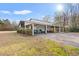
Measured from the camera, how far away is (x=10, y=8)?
2.30 m

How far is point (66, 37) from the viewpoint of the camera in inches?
91.4

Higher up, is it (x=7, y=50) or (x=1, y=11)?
(x=1, y=11)

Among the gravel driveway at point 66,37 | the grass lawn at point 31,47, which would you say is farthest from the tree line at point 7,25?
the gravel driveway at point 66,37

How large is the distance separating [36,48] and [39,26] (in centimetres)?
25

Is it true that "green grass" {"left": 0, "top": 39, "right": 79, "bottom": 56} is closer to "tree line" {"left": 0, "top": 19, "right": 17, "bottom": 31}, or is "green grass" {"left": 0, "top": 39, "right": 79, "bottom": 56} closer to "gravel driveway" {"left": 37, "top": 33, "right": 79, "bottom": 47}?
"gravel driveway" {"left": 37, "top": 33, "right": 79, "bottom": 47}

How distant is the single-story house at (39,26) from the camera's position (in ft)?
7.60

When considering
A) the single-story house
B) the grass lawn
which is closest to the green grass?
the grass lawn

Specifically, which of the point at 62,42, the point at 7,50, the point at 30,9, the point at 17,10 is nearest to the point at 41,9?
the point at 30,9

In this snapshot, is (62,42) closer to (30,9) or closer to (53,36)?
(53,36)

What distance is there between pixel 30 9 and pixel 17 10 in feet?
0.47

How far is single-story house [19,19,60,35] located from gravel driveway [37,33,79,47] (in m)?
0.05

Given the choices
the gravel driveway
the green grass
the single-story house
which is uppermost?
the single-story house

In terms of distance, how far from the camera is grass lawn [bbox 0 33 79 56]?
7.54 ft

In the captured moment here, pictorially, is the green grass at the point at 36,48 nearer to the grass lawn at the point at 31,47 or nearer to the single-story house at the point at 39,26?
the grass lawn at the point at 31,47
